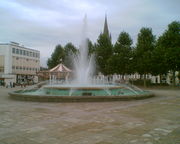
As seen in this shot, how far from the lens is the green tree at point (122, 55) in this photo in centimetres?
4588

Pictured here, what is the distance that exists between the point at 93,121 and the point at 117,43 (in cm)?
4072

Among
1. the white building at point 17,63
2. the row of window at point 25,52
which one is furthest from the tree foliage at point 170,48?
Result: the row of window at point 25,52

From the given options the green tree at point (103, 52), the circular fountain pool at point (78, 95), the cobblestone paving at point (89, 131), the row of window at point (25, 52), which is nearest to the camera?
the cobblestone paving at point (89, 131)

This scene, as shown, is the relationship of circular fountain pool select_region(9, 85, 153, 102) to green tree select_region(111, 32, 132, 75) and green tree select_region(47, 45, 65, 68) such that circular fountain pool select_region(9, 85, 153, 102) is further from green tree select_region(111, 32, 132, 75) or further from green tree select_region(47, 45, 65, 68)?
green tree select_region(47, 45, 65, 68)

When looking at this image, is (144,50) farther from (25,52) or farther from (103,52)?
(25,52)

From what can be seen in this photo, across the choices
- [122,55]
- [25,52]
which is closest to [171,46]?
[122,55]

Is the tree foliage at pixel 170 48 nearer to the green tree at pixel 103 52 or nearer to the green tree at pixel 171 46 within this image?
the green tree at pixel 171 46

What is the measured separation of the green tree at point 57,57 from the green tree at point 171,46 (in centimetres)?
3516

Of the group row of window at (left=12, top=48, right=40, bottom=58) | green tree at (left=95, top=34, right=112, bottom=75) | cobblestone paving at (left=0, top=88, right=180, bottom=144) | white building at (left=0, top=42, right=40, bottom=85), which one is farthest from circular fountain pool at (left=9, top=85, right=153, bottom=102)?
row of window at (left=12, top=48, right=40, bottom=58)

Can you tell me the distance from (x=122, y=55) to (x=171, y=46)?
1151 cm

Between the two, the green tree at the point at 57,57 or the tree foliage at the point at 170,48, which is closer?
the tree foliage at the point at 170,48

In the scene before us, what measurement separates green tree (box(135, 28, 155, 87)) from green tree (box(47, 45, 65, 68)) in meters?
28.5

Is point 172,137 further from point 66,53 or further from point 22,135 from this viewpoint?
point 66,53

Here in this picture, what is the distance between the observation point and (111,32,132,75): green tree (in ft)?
151
